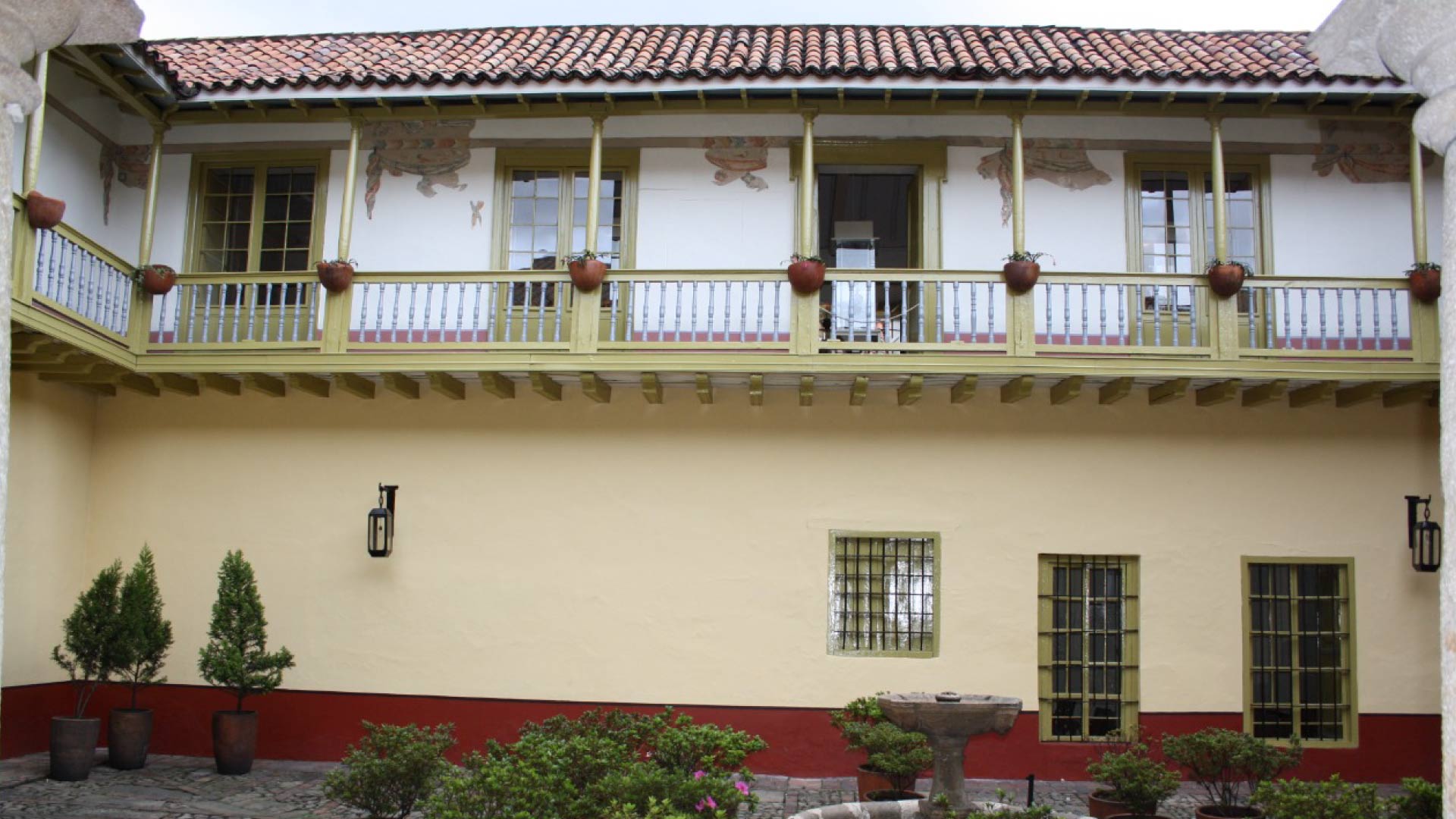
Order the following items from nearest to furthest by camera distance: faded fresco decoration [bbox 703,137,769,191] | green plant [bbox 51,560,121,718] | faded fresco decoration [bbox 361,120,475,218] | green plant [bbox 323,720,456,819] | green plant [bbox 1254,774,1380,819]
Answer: green plant [bbox 1254,774,1380,819], green plant [bbox 323,720,456,819], green plant [bbox 51,560,121,718], faded fresco decoration [bbox 703,137,769,191], faded fresco decoration [bbox 361,120,475,218]

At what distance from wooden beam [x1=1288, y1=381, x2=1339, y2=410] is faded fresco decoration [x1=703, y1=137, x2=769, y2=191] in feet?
17.6

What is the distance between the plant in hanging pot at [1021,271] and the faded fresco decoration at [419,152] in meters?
5.53

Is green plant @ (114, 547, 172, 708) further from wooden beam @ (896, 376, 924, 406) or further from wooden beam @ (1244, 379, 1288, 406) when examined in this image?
wooden beam @ (1244, 379, 1288, 406)

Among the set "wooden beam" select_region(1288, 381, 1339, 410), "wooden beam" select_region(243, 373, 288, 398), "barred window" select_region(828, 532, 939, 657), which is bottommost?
"barred window" select_region(828, 532, 939, 657)

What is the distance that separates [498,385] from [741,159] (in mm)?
3310

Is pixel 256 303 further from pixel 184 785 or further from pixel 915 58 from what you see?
pixel 915 58

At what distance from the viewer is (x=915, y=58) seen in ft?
39.2

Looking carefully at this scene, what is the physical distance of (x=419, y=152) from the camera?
1294 cm

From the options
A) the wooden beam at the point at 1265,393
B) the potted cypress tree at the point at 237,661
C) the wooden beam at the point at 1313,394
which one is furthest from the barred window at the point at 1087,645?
the potted cypress tree at the point at 237,661

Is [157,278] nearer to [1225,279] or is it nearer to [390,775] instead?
[390,775]

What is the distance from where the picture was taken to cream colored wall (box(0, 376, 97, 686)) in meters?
11.5

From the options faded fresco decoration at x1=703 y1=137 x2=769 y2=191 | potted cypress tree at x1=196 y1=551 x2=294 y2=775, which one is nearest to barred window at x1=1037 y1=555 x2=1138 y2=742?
faded fresco decoration at x1=703 y1=137 x2=769 y2=191

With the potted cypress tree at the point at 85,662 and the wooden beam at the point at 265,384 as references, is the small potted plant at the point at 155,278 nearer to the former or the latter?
the wooden beam at the point at 265,384

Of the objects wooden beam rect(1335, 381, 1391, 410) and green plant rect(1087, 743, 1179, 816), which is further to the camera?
wooden beam rect(1335, 381, 1391, 410)
